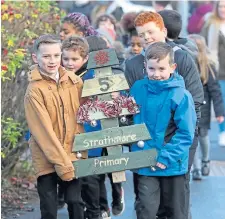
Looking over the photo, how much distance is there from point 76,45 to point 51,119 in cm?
103

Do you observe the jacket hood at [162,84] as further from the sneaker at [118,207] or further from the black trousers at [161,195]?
the sneaker at [118,207]

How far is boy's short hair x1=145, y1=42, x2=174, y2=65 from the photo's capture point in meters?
6.46

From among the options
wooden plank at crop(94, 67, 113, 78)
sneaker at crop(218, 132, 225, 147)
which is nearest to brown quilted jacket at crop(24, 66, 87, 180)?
wooden plank at crop(94, 67, 113, 78)

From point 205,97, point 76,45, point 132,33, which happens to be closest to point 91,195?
point 76,45

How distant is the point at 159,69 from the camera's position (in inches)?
255

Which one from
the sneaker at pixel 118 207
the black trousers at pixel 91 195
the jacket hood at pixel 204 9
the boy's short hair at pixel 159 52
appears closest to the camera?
the boy's short hair at pixel 159 52

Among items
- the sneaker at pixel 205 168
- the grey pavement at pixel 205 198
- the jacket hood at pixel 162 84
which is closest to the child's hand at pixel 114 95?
the jacket hood at pixel 162 84

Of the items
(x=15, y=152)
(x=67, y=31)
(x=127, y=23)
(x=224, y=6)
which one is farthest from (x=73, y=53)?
(x=224, y=6)

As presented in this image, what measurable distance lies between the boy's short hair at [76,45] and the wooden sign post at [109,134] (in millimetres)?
931

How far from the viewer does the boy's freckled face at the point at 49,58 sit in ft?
21.9

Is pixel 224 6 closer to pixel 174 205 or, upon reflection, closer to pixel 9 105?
pixel 9 105

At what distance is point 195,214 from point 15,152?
204 centimetres

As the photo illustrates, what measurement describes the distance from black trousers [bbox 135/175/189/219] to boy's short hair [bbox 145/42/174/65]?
34.1 inches

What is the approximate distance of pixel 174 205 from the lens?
663cm
